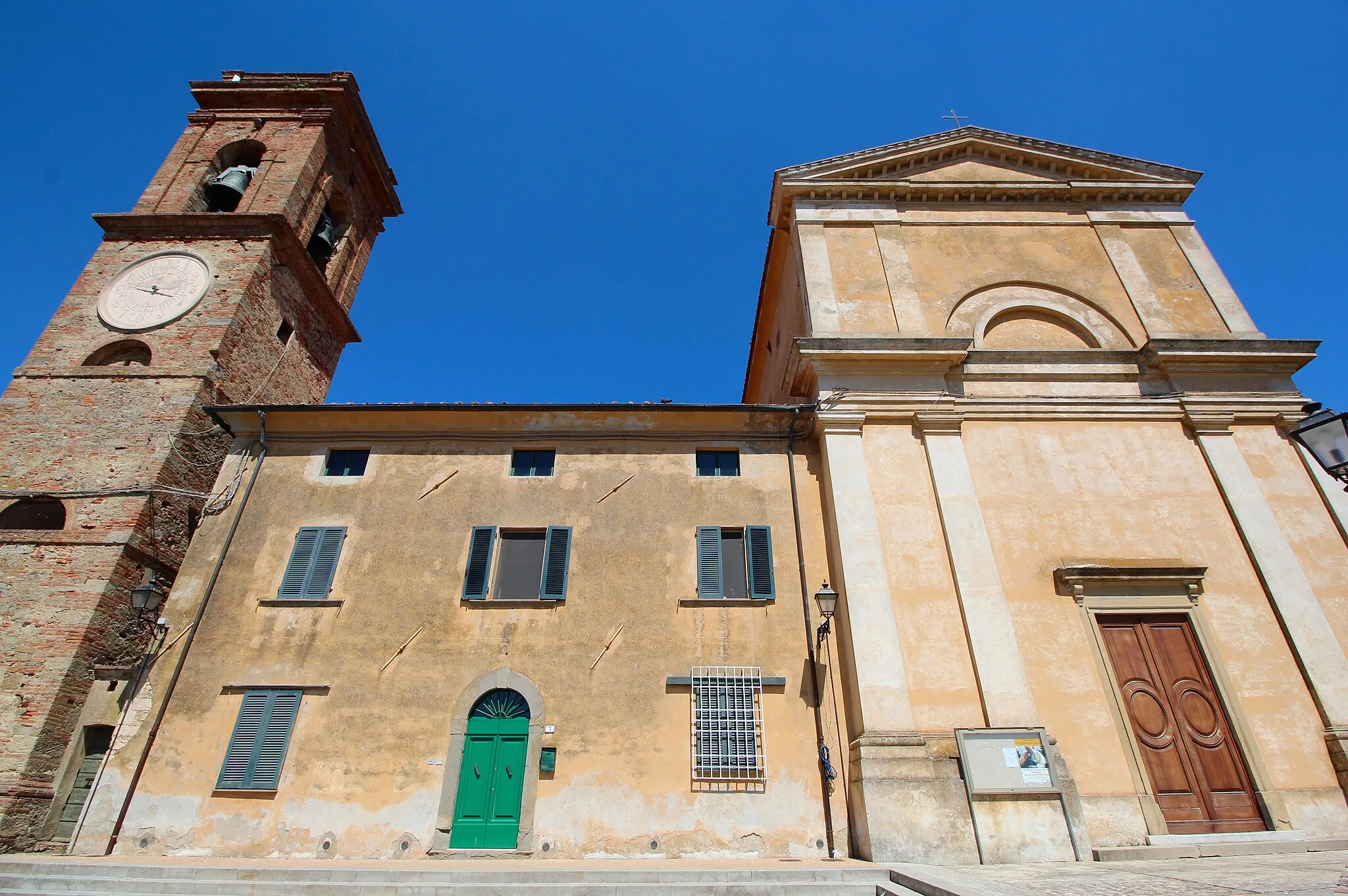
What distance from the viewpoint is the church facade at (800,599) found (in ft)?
31.9

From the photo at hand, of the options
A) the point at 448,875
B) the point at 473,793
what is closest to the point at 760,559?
the point at 473,793

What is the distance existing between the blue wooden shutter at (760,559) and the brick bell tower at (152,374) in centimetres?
978

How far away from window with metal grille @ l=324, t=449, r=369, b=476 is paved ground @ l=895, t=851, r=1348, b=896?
439 inches

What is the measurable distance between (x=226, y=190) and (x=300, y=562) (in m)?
11.6

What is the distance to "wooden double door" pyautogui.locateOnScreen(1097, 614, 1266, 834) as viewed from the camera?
31.3 feet

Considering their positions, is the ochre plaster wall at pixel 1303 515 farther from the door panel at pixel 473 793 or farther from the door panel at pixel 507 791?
the door panel at pixel 473 793

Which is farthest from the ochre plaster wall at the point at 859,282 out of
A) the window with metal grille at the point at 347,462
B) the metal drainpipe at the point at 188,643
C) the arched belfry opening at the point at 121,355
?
the arched belfry opening at the point at 121,355

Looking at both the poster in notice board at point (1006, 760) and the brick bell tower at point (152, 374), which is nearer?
the poster in notice board at point (1006, 760)

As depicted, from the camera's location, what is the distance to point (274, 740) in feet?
34.0

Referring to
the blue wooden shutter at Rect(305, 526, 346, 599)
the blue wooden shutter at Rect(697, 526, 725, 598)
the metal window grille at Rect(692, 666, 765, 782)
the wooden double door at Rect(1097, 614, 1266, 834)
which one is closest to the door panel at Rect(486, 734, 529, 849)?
the metal window grille at Rect(692, 666, 765, 782)

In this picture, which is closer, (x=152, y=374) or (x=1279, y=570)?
(x=1279, y=570)

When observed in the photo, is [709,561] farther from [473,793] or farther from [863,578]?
[473,793]

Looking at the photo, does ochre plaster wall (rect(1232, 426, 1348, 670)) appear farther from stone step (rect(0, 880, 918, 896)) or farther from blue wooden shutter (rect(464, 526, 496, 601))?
blue wooden shutter (rect(464, 526, 496, 601))

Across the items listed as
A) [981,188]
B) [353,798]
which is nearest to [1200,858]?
[353,798]
